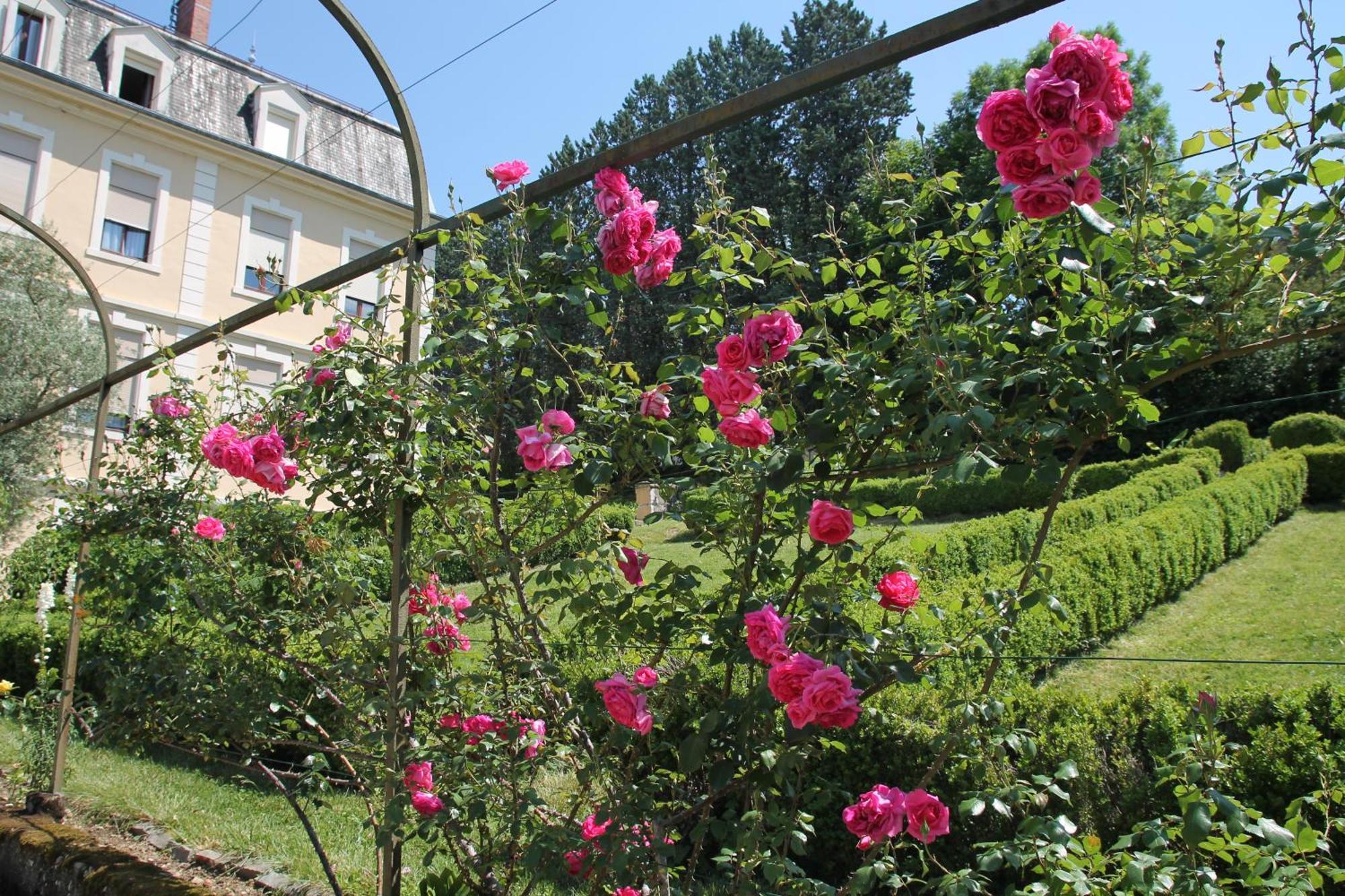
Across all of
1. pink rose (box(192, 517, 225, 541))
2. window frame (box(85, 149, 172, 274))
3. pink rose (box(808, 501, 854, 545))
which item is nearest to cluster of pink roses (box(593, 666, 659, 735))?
pink rose (box(808, 501, 854, 545))

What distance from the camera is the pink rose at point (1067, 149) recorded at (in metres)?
1.22

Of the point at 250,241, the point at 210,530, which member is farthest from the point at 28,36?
the point at 210,530

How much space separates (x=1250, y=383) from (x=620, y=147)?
13.2 meters

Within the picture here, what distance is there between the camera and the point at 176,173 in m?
16.2

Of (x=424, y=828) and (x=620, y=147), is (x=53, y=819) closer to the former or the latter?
(x=424, y=828)

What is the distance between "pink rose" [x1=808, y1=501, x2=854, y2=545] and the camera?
1488 mm

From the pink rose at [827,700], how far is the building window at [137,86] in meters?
18.7

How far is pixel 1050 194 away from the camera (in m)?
1.28

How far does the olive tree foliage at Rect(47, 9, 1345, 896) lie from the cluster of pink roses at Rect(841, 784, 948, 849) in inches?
2.3

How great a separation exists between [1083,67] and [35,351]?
15.3 m

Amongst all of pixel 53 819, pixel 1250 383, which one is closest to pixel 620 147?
pixel 53 819

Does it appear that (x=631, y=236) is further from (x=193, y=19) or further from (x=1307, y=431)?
(x=193, y=19)

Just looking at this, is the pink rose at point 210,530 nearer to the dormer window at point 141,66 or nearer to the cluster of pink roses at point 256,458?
the cluster of pink roses at point 256,458

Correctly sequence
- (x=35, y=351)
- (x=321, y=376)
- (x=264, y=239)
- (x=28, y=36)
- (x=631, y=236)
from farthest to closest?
1. (x=264, y=239)
2. (x=28, y=36)
3. (x=35, y=351)
4. (x=321, y=376)
5. (x=631, y=236)
